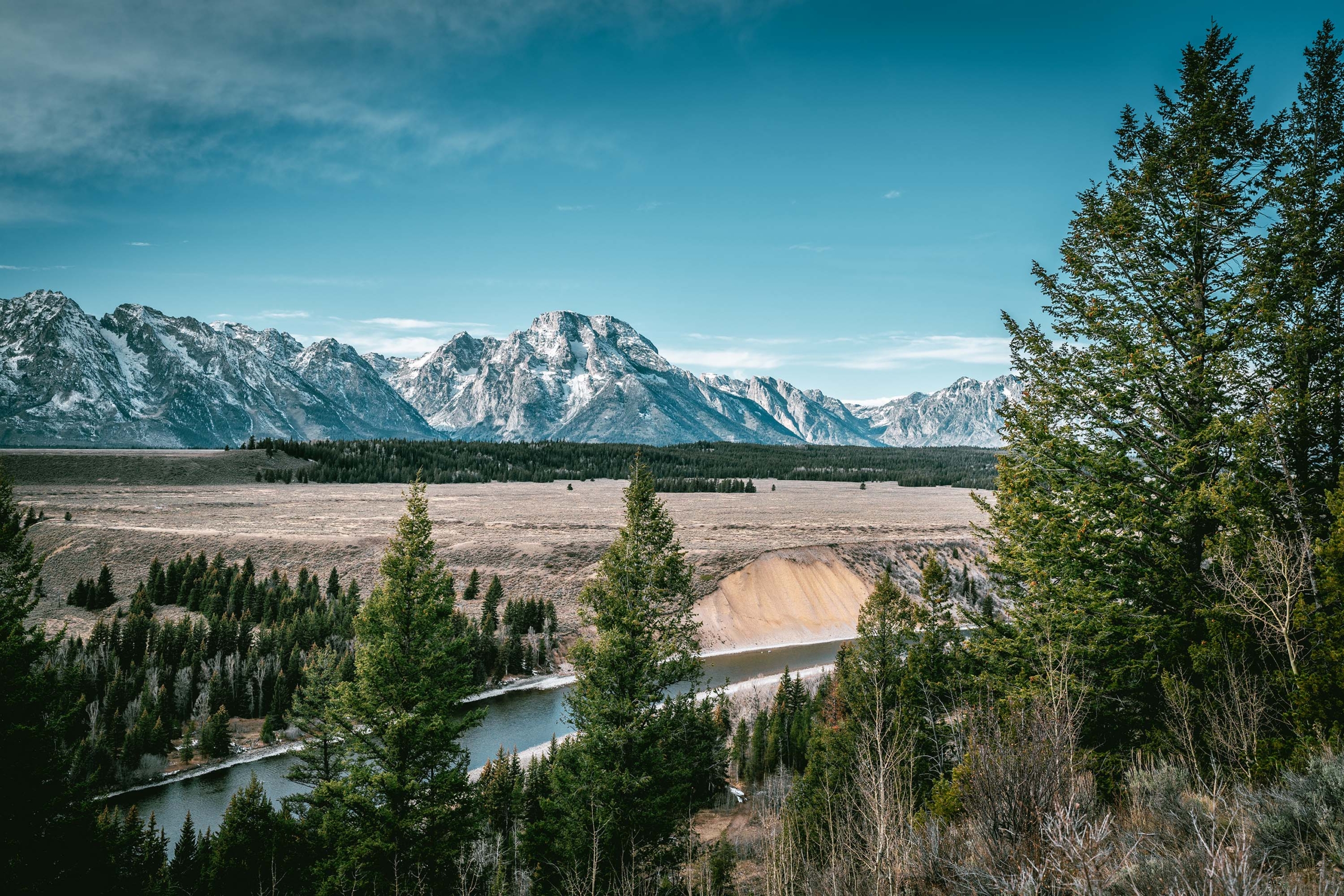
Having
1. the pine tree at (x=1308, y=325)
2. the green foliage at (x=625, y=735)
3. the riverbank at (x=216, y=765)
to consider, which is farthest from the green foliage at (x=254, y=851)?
the pine tree at (x=1308, y=325)

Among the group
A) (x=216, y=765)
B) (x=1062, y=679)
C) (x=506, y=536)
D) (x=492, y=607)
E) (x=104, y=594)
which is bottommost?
(x=216, y=765)

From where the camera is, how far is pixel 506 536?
77375 millimetres

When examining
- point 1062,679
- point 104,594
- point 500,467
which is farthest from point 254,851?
point 500,467

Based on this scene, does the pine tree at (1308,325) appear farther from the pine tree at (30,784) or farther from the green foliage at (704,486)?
the green foliage at (704,486)

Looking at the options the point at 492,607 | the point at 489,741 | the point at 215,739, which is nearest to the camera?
the point at 215,739

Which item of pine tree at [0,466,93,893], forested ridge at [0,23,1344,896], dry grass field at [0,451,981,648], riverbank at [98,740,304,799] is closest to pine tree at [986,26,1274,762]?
forested ridge at [0,23,1344,896]

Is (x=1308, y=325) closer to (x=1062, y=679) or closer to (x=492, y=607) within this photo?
(x=1062, y=679)

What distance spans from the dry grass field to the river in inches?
196

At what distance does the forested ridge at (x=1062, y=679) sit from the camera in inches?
295

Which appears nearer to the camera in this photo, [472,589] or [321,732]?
[321,732]

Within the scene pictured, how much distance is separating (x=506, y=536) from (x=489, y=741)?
40.7 metres

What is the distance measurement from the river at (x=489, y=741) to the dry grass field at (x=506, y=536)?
16.4 feet

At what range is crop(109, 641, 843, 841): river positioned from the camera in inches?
1159

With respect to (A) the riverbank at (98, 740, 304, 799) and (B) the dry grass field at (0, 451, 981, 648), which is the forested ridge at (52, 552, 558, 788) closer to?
(A) the riverbank at (98, 740, 304, 799)
